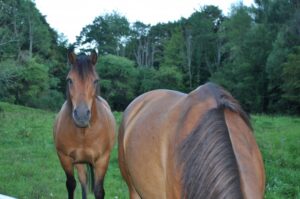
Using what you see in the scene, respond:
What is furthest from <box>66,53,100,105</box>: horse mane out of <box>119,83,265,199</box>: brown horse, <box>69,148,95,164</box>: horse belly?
<box>119,83,265,199</box>: brown horse

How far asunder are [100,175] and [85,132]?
57 cm

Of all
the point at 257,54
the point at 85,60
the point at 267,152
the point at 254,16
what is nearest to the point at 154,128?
the point at 85,60

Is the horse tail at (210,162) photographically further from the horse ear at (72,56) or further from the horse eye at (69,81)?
the horse ear at (72,56)

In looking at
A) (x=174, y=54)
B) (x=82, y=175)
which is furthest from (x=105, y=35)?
(x=82, y=175)

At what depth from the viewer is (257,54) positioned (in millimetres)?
35719

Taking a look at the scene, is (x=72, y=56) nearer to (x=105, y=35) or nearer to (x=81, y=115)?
(x=81, y=115)

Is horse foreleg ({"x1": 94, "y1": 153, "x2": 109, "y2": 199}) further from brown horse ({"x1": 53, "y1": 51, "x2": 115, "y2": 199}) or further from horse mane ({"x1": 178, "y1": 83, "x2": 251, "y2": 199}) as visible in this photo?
horse mane ({"x1": 178, "y1": 83, "x2": 251, "y2": 199})

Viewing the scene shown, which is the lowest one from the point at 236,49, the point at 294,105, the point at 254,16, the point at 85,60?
the point at 294,105

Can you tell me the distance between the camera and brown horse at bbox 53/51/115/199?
4.54 m

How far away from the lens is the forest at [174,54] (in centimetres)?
3120

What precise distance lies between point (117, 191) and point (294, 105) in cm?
2623

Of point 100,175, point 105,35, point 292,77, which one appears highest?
point 105,35

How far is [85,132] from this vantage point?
4918mm

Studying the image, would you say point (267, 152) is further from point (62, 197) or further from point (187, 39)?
point (187, 39)
